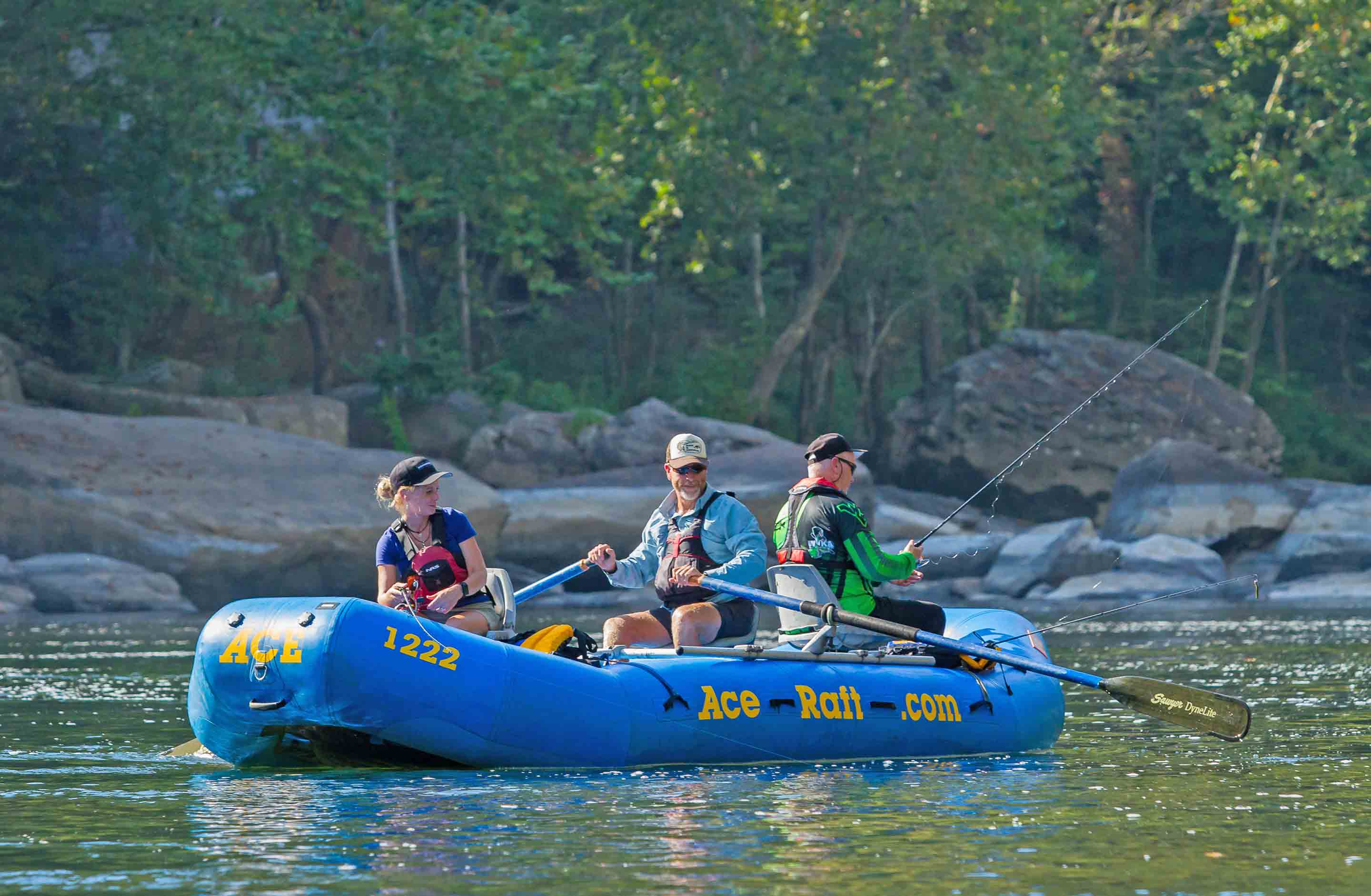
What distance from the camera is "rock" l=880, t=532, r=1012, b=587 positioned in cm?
2631

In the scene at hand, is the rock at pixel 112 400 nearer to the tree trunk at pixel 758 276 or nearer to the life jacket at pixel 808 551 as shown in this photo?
the tree trunk at pixel 758 276

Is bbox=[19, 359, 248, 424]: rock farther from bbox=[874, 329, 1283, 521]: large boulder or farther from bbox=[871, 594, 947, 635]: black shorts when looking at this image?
bbox=[871, 594, 947, 635]: black shorts

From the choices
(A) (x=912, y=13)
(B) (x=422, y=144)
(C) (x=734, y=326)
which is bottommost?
(C) (x=734, y=326)

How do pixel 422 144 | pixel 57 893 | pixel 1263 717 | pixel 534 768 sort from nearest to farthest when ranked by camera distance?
pixel 57 893 < pixel 534 768 < pixel 1263 717 < pixel 422 144

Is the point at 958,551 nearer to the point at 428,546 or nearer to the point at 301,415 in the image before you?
the point at 301,415

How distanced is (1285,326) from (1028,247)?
11254 mm

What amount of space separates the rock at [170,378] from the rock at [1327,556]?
15776mm

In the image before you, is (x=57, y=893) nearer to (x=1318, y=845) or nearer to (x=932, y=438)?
(x=1318, y=845)

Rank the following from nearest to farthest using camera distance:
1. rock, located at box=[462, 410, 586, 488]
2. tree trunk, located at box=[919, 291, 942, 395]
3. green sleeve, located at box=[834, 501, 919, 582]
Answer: green sleeve, located at box=[834, 501, 919, 582] → rock, located at box=[462, 410, 586, 488] → tree trunk, located at box=[919, 291, 942, 395]

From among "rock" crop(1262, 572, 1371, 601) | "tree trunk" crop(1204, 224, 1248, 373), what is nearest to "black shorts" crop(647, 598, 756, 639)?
"rock" crop(1262, 572, 1371, 601)

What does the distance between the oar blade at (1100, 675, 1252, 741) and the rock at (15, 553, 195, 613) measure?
47.5 feet

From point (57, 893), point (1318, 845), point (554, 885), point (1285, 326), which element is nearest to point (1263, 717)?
point (1318, 845)

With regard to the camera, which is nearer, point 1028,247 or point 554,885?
point 554,885

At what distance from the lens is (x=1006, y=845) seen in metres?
7.50
